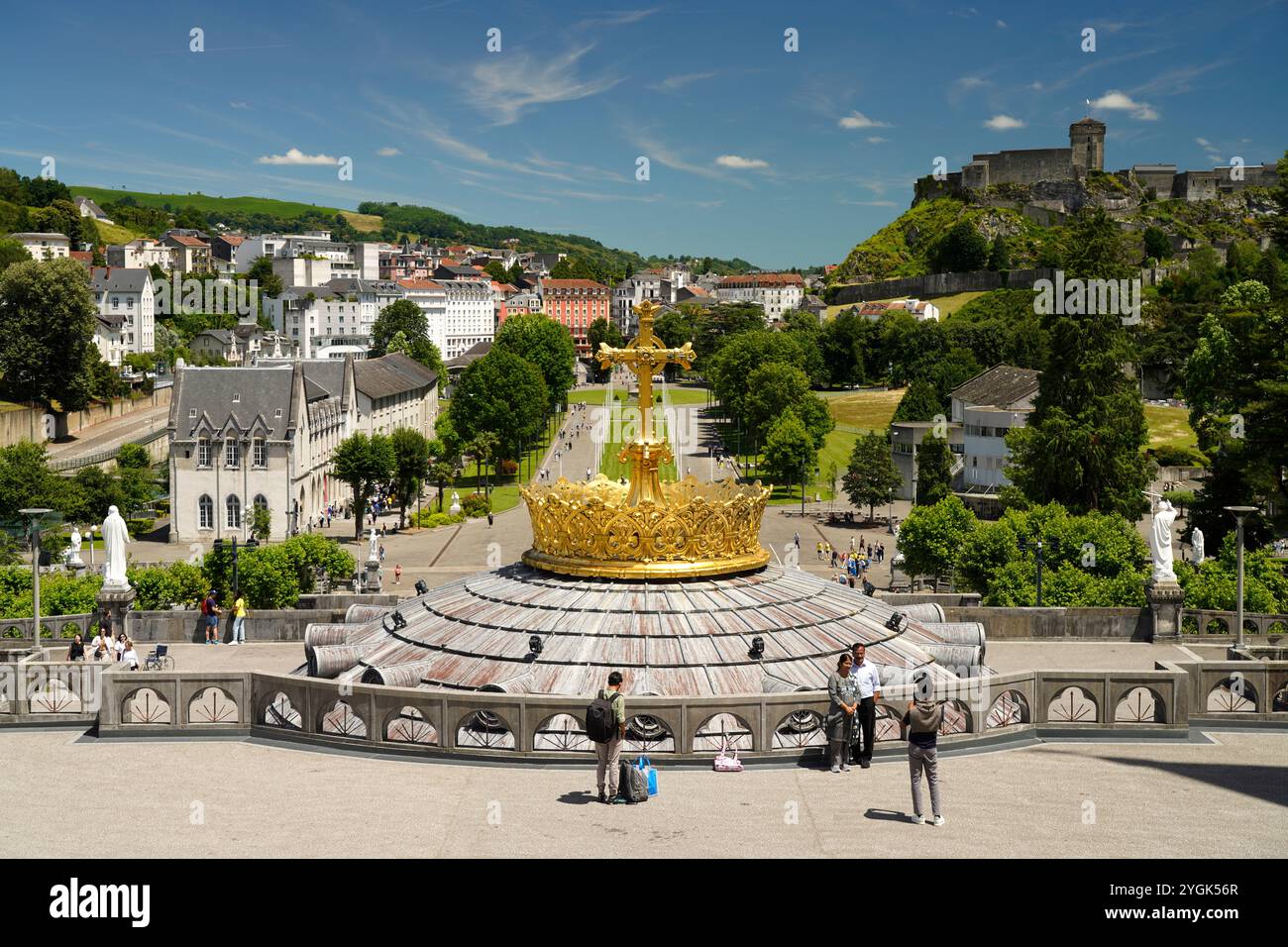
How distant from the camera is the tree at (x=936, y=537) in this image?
192 ft

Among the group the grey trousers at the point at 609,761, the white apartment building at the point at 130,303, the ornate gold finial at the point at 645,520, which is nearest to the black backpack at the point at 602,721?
the grey trousers at the point at 609,761

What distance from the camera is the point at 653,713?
21.1 meters

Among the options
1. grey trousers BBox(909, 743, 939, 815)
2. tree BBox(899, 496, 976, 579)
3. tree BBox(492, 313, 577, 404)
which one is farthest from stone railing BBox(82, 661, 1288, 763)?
tree BBox(492, 313, 577, 404)

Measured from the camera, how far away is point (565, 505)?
26.4 meters

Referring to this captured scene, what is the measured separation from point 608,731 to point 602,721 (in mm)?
239

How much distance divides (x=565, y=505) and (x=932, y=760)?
10793mm

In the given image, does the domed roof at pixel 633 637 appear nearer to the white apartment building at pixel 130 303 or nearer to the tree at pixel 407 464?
the tree at pixel 407 464

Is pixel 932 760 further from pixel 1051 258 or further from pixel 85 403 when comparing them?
pixel 1051 258

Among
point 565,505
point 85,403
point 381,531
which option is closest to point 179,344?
point 85,403

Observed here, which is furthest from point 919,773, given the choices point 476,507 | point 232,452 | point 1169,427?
point 1169,427

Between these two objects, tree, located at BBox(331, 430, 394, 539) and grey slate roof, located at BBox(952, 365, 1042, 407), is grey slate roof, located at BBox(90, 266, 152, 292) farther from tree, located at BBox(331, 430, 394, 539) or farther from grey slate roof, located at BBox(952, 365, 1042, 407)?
grey slate roof, located at BBox(952, 365, 1042, 407)

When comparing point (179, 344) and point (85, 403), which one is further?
point (179, 344)

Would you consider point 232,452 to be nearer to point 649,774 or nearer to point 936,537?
point 936,537
